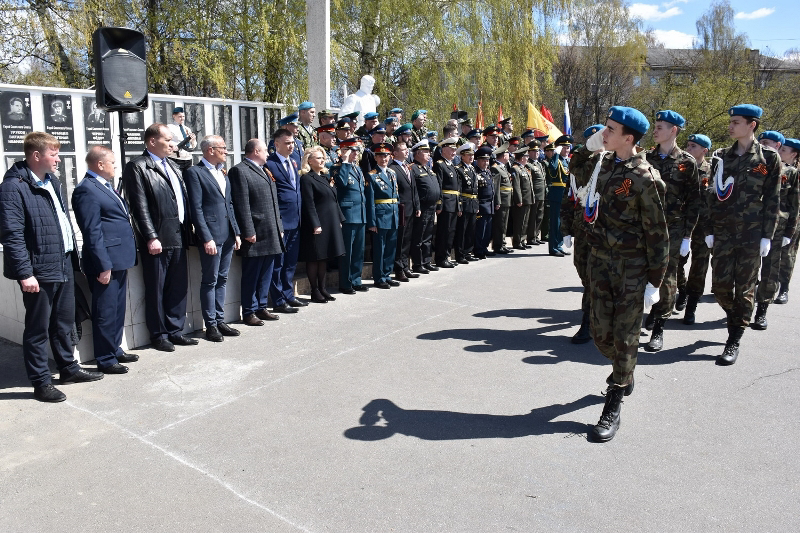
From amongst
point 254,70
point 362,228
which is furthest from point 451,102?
point 362,228

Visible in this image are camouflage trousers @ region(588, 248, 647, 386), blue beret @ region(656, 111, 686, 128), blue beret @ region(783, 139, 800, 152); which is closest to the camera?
camouflage trousers @ region(588, 248, 647, 386)

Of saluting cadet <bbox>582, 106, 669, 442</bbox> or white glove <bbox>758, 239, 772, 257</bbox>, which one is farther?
white glove <bbox>758, 239, 772, 257</bbox>

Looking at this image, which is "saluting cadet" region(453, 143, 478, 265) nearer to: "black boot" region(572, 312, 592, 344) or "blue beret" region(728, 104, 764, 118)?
"black boot" region(572, 312, 592, 344)

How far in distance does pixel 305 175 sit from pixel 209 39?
7.61 m

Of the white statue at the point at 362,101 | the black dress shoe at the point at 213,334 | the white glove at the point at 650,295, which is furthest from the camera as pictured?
the white statue at the point at 362,101

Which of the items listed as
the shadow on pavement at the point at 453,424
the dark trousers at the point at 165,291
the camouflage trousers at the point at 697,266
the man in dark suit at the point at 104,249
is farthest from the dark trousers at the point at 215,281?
the camouflage trousers at the point at 697,266

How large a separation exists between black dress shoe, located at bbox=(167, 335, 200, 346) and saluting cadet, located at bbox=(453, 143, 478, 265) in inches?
217

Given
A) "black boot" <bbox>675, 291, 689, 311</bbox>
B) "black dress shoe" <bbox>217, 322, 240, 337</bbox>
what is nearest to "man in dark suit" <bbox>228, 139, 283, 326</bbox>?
"black dress shoe" <bbox>217, 322, 240, 337</bbox>

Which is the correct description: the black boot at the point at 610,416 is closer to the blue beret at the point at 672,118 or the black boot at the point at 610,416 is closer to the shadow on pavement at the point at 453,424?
the shadow on pavement at the point at 453,424

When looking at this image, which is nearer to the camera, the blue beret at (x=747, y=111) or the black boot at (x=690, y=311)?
the blue beret at (x=747, y=111)

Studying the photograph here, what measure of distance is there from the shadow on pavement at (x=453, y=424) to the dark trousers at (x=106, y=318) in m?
2.28

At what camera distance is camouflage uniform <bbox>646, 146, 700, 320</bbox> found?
5.72 metres

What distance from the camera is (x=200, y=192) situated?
594cm

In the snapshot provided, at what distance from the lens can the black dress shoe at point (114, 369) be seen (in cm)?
512
